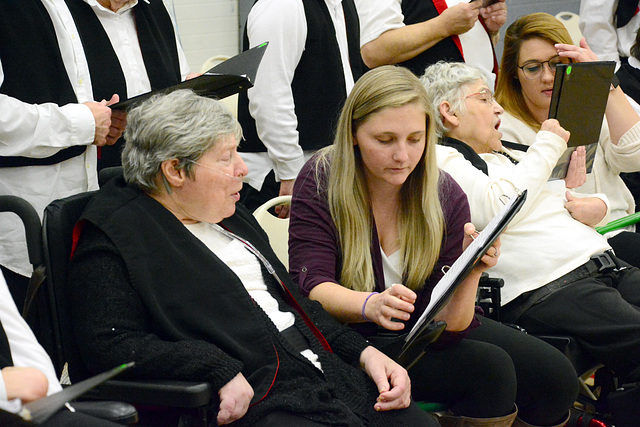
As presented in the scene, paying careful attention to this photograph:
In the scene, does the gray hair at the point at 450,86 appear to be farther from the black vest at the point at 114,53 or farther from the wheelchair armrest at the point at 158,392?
the wheelchair armrest at the point at 158,392

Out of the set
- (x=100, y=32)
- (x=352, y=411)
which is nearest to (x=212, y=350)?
(x=352, y=411)

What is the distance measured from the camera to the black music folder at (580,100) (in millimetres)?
2633

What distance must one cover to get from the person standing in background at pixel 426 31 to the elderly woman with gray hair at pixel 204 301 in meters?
1.41

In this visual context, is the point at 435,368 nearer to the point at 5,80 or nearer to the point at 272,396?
the point at 272,396

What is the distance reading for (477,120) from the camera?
8.97 ft

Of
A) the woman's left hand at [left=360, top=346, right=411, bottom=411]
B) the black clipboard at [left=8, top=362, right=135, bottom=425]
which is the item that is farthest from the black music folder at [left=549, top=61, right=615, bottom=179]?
the black clipboard at [left=8, top=362, right=135, bottom=425]

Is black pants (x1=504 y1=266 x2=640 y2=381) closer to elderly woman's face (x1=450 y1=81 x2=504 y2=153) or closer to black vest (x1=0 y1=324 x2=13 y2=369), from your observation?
elderly woman's face (x1=450 y1=81 x2=504 y2=153)

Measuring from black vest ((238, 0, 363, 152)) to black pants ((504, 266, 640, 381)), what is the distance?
105 centimetres

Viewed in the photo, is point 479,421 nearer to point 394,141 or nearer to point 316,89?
point 394,141

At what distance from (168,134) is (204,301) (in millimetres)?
408

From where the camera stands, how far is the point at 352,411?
1755 mm

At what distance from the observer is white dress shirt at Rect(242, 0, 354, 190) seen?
9.30 ft

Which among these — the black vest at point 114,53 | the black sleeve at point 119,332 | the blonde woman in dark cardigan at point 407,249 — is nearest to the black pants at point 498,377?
the blonde woman in dark cardigan at point 407,249

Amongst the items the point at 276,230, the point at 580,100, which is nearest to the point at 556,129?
the point at 580,100
